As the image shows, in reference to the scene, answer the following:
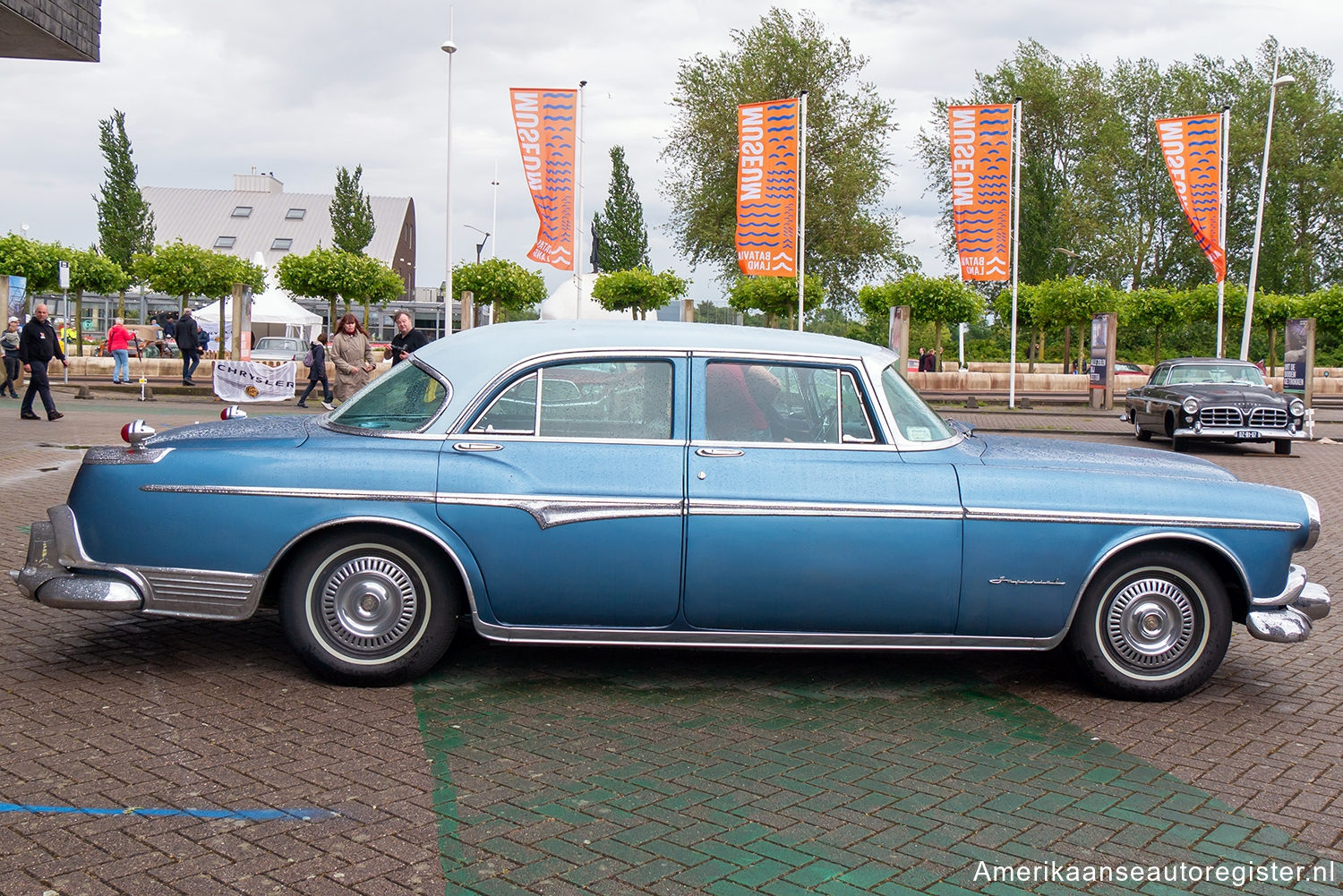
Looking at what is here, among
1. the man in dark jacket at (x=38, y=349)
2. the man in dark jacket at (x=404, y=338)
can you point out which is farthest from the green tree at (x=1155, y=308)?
the man in dark jacket at (x=38, y=349)

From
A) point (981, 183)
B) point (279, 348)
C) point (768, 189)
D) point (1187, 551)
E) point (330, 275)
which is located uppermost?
point (981, 183)

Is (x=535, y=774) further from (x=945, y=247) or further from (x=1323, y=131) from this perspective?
(x=1323, y=131)

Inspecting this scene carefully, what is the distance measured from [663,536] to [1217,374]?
17613 mm

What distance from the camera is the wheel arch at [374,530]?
16.2ft

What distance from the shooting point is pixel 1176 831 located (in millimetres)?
3766

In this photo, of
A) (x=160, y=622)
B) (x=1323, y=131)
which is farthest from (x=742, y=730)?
(x=1323, y=131)

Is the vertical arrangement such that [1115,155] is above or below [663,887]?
above

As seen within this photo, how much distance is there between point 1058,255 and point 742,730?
5618 cm

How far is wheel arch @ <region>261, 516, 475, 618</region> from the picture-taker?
4930mm

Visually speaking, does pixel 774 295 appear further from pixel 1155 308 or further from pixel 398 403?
pixel 398 403

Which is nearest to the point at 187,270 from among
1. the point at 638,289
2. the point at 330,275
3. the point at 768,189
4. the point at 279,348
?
the point at 330,275

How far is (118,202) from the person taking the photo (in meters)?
66.1

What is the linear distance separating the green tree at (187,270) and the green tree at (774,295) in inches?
600

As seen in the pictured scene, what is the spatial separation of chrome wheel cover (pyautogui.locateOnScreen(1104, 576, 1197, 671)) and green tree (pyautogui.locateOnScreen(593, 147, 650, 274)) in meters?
62.5
